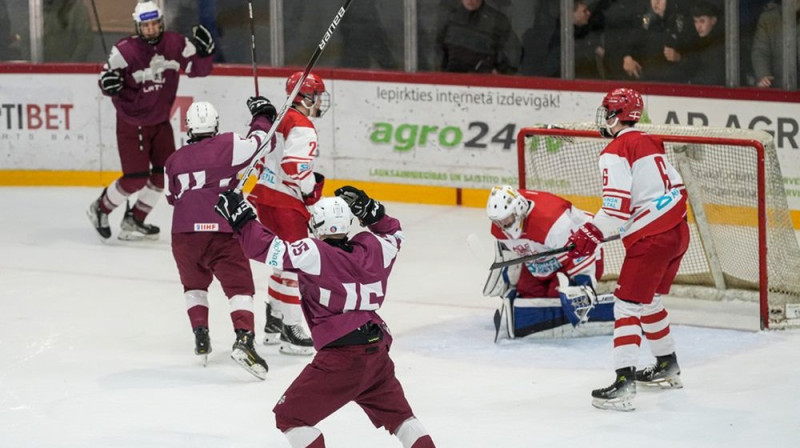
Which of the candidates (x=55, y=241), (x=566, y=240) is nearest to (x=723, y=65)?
(x=566, y=240)

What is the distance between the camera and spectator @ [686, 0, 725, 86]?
9078 mm

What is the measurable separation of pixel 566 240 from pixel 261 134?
138 cm

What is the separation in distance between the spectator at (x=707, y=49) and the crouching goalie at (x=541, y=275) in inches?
98.6

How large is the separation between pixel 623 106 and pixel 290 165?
4.93 feet

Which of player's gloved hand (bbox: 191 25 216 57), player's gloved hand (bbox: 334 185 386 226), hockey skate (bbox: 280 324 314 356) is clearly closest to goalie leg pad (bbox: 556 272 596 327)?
hockey skate (bbox: 280 324 314 356)

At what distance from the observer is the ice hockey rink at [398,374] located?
5609mm

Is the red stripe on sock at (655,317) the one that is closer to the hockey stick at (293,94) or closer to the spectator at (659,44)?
the hockey stick at (293,94)

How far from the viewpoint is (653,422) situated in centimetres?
570

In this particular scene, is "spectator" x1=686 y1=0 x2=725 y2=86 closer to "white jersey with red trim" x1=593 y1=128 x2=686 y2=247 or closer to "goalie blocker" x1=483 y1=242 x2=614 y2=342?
"goalie blocker" x1=483 y1=242 x2=614 y2=342

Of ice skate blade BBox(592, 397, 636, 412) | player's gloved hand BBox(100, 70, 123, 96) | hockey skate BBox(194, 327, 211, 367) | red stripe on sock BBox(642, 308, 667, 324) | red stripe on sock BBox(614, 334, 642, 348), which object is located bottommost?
ice skate blade BBox(592, 397, 636, 412)

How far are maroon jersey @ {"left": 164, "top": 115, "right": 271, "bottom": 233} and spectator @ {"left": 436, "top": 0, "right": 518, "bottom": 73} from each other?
3695 millimetres

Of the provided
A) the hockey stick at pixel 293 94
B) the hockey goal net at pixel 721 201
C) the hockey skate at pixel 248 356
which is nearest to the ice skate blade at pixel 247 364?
the hockey skate at pixel 248 356

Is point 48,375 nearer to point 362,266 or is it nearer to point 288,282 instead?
point 288,282

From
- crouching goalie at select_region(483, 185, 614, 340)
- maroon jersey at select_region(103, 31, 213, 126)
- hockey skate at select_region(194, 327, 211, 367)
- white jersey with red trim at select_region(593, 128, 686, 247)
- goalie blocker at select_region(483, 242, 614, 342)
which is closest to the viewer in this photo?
white jersey with red trim at select_region(593, 128, 686, 247)
